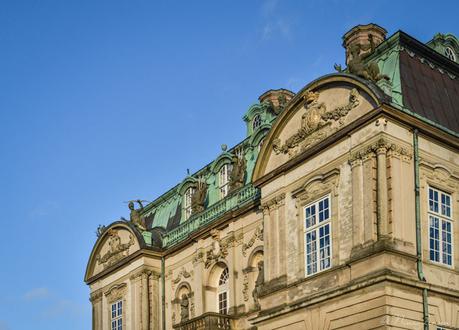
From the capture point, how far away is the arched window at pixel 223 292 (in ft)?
110

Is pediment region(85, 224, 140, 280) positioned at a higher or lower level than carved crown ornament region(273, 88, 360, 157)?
lower

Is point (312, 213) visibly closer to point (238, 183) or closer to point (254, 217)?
point (254, 217)

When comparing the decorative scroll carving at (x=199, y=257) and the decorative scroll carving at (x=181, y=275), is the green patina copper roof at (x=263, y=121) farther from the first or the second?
the decorative scroll carving at (x=181, y=275)

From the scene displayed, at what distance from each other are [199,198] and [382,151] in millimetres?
14164

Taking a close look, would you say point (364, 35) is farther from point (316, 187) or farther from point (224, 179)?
point (224, 179)

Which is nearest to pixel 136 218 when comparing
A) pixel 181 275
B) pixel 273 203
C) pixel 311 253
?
pixel 181 275

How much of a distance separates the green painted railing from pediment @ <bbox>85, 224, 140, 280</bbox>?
1.91m

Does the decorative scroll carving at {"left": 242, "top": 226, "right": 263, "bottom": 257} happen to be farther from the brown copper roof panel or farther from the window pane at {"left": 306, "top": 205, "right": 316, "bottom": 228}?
the brown copper roof panel

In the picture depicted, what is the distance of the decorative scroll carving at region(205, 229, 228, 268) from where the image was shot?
33.3 meters

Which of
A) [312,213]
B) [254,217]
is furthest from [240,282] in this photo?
[312,213]

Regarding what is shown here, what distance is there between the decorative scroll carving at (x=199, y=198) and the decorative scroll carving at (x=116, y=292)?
226 inches

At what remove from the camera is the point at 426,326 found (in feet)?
74.4

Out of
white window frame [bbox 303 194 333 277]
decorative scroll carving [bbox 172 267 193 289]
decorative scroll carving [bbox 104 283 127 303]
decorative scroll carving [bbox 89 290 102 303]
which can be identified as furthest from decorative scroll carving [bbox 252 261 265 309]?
decorative scroll carving [bbox 89 290 102 303]

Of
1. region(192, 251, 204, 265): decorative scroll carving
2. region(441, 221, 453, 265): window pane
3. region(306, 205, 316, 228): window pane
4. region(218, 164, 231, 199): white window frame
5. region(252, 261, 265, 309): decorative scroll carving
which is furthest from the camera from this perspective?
region(218, 164, 231, 199): white window frame
